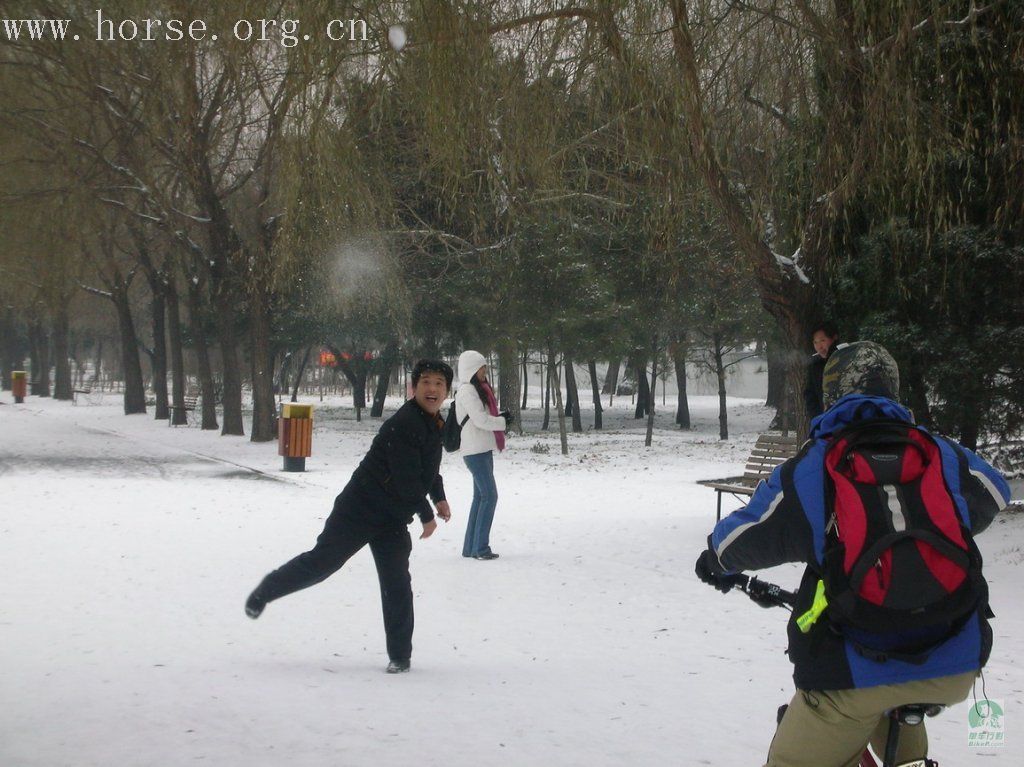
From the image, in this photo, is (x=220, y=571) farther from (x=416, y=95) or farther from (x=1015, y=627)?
(x=1015, y=627)

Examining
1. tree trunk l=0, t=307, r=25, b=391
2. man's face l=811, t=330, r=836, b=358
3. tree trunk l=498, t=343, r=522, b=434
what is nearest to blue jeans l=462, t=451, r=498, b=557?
man's face l=811, t=330, r=836, b=358

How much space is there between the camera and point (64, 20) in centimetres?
1655

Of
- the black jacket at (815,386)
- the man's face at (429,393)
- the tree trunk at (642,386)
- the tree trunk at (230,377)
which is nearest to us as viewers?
the man's face at (429,393)

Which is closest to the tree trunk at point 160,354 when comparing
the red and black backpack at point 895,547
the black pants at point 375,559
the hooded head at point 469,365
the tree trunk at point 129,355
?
the tree trunk at point 129,355

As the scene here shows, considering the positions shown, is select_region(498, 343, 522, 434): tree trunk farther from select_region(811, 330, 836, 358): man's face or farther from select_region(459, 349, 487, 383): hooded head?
select_region(811, 330, 836, 358): man's face

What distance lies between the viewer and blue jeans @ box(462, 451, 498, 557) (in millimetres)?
10094

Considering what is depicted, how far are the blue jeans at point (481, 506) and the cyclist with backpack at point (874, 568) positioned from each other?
23.6 feet

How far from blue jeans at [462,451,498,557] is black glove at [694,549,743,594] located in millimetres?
6958

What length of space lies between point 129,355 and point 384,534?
34628 mm

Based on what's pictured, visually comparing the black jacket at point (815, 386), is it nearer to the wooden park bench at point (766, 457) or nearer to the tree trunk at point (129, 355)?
the wooden park bench at point (766, 457)

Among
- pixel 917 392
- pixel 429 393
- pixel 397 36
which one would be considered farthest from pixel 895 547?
pixel 917 392

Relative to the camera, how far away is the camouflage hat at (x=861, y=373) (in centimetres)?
298

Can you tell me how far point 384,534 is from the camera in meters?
6.27

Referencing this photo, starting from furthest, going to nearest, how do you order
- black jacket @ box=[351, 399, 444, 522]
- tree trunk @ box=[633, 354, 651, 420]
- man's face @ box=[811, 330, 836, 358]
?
1. tree trunk @ box=[633, 354, 651, 420]
2. man's face @ box=[811, 330, 836, 358]
3. black jacket @ box=[351, 399, 444, 522]
